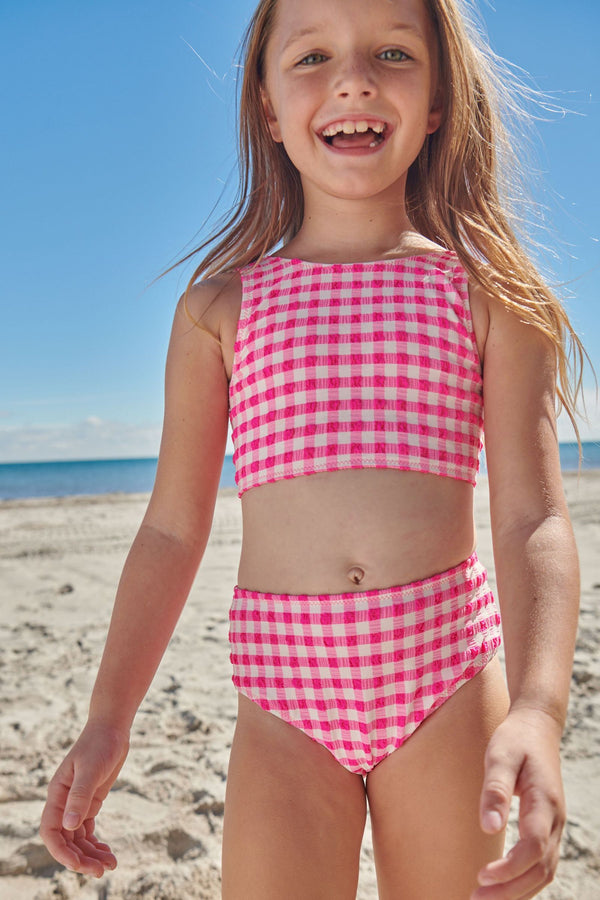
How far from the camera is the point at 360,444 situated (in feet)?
5.68

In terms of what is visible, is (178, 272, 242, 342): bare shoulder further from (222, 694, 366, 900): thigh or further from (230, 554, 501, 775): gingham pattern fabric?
(222, 694, 366, 900): thigh

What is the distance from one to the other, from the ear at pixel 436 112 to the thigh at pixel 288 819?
1.46 meters

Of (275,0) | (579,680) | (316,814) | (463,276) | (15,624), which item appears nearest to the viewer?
(316,814)

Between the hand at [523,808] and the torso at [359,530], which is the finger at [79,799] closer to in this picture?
the torso at [359,530]

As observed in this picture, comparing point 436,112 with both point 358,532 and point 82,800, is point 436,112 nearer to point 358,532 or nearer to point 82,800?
point 358,532

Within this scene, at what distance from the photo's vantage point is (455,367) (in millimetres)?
1767

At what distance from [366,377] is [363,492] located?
0.26 m

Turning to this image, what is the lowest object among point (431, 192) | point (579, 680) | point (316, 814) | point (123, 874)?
point (123, 874)

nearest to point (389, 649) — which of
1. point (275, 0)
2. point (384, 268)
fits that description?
point (384, 268)

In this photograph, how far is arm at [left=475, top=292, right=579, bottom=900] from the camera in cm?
108

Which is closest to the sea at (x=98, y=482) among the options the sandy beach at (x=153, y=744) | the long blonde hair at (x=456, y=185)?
the sandy beach at (x=153, y=744)

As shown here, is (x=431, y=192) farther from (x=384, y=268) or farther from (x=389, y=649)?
(x=389, y=649)

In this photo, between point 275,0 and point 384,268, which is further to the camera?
point 275,0

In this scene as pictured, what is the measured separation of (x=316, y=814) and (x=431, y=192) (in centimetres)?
151
